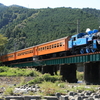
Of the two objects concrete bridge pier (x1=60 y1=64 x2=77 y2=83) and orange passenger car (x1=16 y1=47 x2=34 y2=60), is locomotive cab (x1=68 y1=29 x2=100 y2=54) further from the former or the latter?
orange passenger car (x1=16 y1=47 x2=34 y2=60)

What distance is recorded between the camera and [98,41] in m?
28.0

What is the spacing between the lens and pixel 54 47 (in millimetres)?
36938

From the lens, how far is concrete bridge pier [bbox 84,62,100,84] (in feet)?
103

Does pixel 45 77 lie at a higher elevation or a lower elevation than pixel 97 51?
lower

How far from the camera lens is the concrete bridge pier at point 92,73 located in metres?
31.3

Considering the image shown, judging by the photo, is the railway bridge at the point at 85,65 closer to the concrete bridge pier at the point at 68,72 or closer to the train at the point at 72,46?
the concrete bridge pier at the point at 68,72

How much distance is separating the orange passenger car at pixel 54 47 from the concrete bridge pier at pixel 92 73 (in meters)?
4.08

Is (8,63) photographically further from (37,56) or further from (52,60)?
(52,60)

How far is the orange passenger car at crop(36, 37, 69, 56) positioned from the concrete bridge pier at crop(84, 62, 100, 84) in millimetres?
4081

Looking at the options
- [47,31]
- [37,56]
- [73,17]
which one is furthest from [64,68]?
[73,17]

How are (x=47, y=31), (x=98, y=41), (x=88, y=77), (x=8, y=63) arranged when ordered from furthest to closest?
(x=47, y=31) → (x=8, y=63) → (x=88, y=77) → (x=98, y=41)

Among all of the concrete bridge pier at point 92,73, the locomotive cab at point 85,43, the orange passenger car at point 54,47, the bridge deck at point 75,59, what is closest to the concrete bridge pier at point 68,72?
the bridge deck at point 75,59

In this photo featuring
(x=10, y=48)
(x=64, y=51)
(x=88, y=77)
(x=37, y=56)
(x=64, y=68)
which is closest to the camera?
(x=88, y=77)

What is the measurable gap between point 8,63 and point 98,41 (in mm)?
39454
